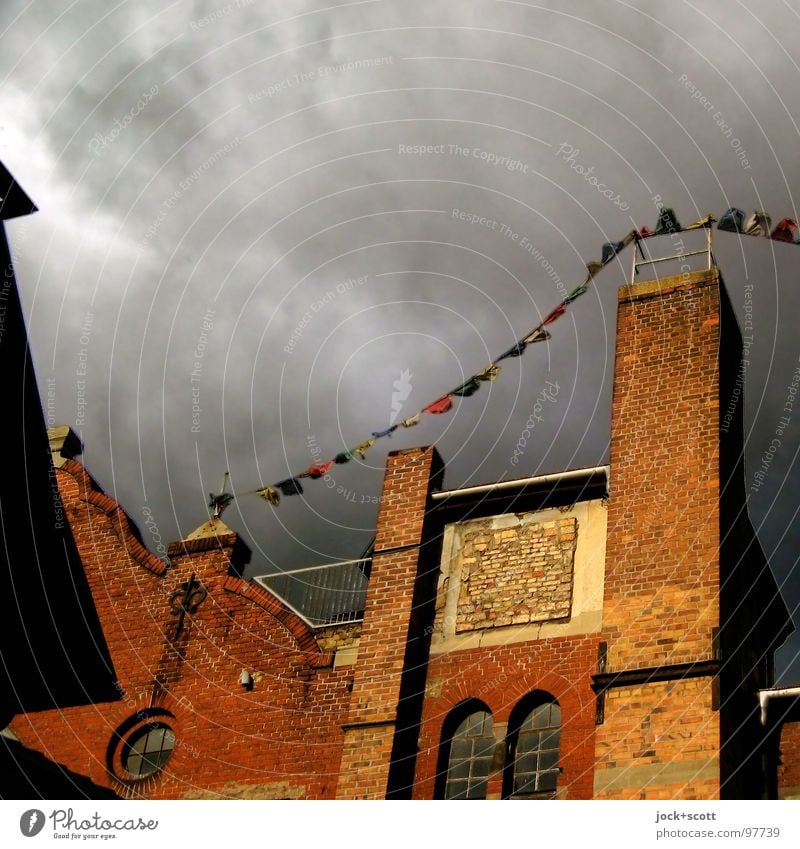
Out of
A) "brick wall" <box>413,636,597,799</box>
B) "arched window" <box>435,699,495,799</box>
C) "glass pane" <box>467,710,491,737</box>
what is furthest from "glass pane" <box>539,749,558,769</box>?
"glass pane" <box>467,710,491,737</box>

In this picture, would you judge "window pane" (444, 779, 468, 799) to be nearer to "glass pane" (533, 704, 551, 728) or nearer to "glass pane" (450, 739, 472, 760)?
"glass pane" (450, 739, 472, 760)

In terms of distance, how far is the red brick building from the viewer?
51.5 ft

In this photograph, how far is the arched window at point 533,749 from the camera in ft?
53.0

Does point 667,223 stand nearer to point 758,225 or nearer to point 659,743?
point 758,225

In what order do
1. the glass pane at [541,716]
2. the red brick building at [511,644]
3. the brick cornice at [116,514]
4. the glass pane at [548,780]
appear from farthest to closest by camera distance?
1. the brick cornice at [116,514]
2. the glass pane at [541,716]
3. the glass pane at [548,780]
4. the red brick building at [511,644]

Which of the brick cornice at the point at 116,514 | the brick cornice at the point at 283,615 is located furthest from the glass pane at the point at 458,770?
the brick cornice at the point at 116,514

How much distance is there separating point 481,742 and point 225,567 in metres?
5.29

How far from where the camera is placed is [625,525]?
16969 mm

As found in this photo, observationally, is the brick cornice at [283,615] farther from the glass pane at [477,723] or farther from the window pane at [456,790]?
the window pane at [456,790]

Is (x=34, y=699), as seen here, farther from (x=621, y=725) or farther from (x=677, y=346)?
(x=677, y=346)

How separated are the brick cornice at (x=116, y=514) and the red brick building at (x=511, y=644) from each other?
11.6 inches
